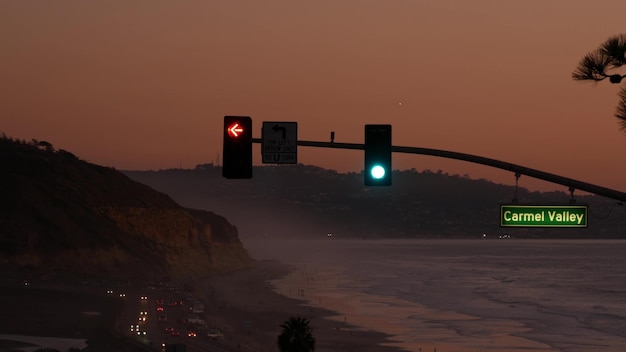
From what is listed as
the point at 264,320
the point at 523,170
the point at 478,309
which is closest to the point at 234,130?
the point at 523,170

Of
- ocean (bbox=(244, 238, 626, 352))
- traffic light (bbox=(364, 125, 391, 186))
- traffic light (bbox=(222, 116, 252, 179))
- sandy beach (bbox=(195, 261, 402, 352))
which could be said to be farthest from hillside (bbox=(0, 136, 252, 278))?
traffic light (bbox=(364, 125, 391, 186))

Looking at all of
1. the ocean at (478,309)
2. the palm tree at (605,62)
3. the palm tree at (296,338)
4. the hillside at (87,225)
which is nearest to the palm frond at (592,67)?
the palm tree at (605,62)

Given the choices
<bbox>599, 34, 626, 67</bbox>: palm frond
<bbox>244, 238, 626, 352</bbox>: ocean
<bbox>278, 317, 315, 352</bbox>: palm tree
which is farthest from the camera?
<bbox>244, 238, 626, 352</bbox>: ocean

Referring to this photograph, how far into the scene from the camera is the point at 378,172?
20.3 m

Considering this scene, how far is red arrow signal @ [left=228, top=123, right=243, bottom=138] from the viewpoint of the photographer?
20433mm

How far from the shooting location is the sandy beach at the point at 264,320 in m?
80.6

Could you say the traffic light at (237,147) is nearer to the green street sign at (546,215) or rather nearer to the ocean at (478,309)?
the green street sign at (546,215)

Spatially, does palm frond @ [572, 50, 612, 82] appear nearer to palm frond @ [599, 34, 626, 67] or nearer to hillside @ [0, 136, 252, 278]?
palm frond @ [599, 34, 626, 67]

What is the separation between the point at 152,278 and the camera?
497 feet

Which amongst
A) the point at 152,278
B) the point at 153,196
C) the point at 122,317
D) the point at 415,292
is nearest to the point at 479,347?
the point at 122,317

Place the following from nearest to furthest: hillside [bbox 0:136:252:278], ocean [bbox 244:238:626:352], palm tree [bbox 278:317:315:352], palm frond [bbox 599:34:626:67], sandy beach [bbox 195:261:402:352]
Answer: palm frond [bbox 599:34:626:67] < palm tree [bbox 278:317:315:352] < sandy beach [bbox 195:261:402:352] < ocean [bbox 244:238:626:352] < hillside [bbox 0:136:252:278]

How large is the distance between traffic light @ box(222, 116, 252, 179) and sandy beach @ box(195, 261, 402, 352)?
2275 inches

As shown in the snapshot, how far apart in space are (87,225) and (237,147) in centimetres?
14343

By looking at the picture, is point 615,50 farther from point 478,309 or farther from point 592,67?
point 478,309
